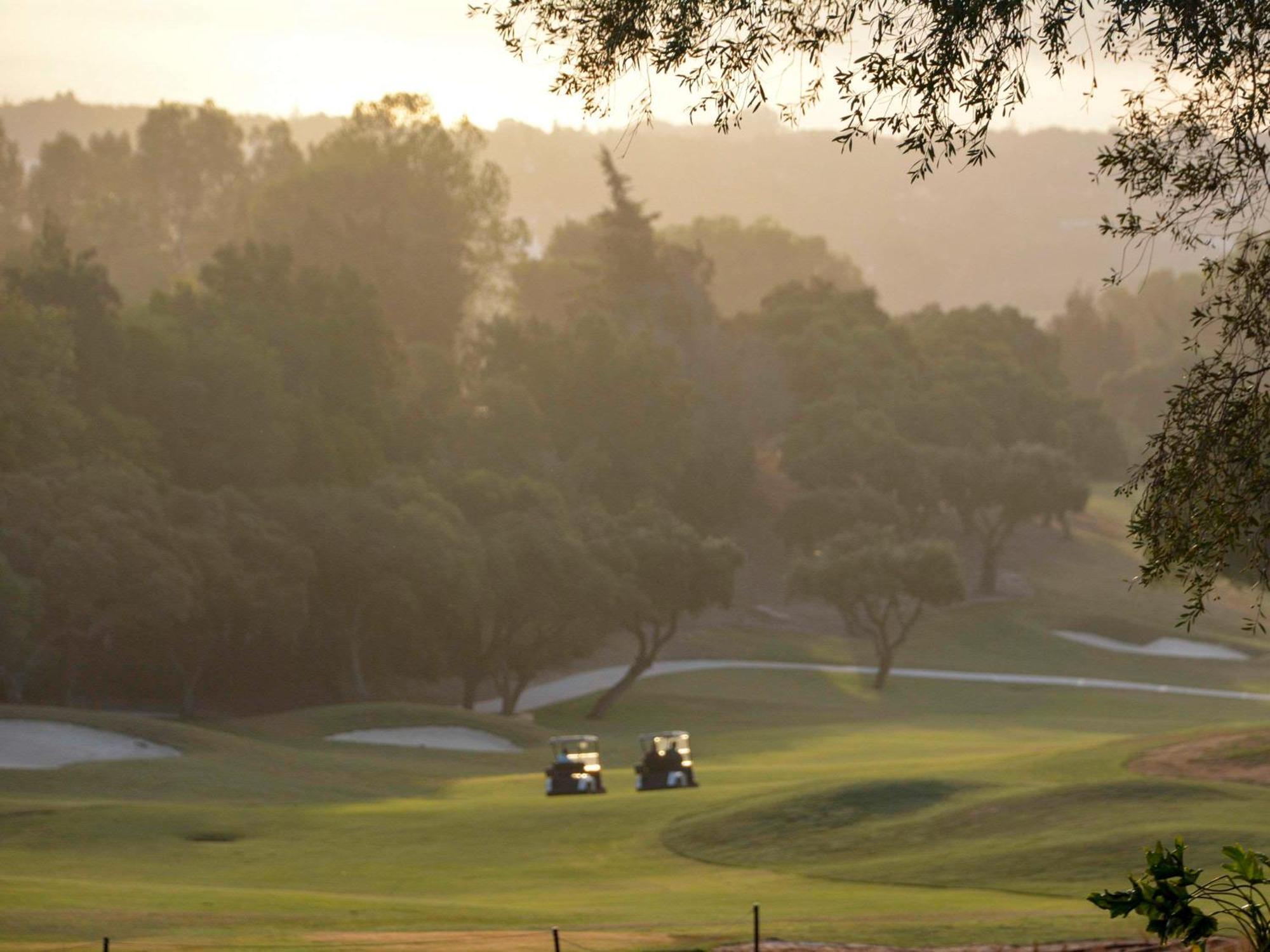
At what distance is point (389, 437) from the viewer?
7825cm

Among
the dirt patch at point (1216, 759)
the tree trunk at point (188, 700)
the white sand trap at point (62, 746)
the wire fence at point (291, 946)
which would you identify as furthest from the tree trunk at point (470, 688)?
the wire fence at point (291, 946)

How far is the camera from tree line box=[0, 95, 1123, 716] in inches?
2254

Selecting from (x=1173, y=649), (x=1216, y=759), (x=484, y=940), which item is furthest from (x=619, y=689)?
(x=484, y=940)

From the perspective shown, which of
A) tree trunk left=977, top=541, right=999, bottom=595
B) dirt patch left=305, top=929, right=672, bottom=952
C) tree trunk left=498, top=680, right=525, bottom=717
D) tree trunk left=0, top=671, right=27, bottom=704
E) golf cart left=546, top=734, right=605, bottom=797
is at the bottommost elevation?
dirt patch left=305, top=929, right=672, bottom=952

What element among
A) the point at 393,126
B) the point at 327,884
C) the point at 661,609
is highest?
the point at 393,126

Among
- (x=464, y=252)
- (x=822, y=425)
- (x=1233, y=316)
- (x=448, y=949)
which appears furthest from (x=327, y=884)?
(x=464, y=252)

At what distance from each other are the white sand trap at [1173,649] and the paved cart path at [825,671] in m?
6.88

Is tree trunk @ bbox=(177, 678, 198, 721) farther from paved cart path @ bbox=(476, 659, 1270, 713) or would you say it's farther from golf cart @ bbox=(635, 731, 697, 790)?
golf cart @ bbox=(635, 731, 697, 790)

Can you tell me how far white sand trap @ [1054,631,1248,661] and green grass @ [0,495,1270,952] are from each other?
34.0 m

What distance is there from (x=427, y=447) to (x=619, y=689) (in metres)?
22.2

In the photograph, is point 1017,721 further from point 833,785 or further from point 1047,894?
point 1047,894

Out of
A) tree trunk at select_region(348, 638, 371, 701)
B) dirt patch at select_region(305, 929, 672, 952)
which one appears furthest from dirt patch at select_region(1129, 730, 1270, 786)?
tree trunk at select_region(348, 638, 371, 701)

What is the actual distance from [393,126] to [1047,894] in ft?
365

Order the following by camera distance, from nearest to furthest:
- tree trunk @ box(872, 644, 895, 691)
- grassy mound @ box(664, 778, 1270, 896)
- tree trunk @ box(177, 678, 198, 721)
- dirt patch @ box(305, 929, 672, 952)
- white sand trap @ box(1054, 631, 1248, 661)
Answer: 1. dirt patch @ box(305, 929, 672, 952)
2. grassy mound @ box(664, 778, 1270, 896)
3. tree trunk @ box(177, 678, 198, 721)
4. tree trunk @ box(872, 644, 895, 691)
5. white sand trap @ box(1054, 631, 1248, 661)
